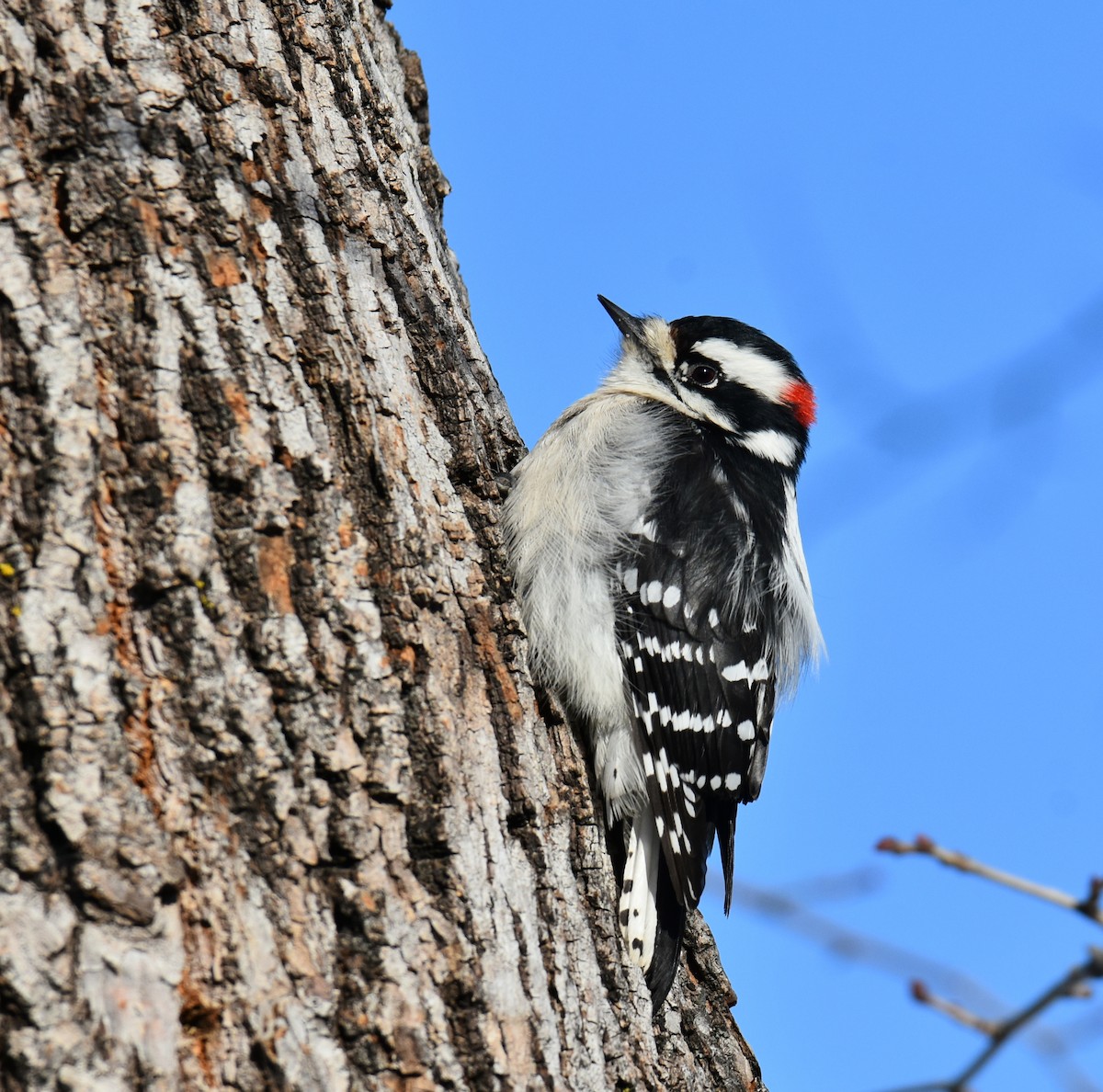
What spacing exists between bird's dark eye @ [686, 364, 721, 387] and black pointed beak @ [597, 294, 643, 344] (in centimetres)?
25

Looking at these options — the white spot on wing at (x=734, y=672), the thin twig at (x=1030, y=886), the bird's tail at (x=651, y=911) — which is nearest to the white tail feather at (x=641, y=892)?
the bird's tail at (x=651, y=911)

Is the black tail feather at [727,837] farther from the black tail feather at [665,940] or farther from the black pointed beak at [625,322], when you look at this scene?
the black pointed beak at [625,322]

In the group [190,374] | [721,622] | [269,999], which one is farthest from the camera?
[721,622]

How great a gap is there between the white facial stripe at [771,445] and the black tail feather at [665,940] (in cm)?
173

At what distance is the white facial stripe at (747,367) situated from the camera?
4.50 m

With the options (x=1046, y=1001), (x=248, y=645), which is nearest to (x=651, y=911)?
(x=248, y=645)

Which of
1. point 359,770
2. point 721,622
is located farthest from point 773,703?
point 359,770

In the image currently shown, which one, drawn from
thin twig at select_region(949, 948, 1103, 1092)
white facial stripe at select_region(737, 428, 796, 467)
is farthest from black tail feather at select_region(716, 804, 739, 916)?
thin twig at select_region(949, 948, 1103, 1092)

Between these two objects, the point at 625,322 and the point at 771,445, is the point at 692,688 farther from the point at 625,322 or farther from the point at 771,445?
the point at 625,322

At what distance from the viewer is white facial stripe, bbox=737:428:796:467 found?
451cm

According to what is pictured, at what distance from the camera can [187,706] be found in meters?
2.07

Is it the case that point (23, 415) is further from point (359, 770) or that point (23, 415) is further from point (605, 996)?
point (605, 996)

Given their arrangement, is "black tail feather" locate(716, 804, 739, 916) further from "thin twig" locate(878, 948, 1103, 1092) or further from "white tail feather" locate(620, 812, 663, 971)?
"thin twig" locate(878, 948, 1103, 1092)

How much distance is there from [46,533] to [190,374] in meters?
0.40
